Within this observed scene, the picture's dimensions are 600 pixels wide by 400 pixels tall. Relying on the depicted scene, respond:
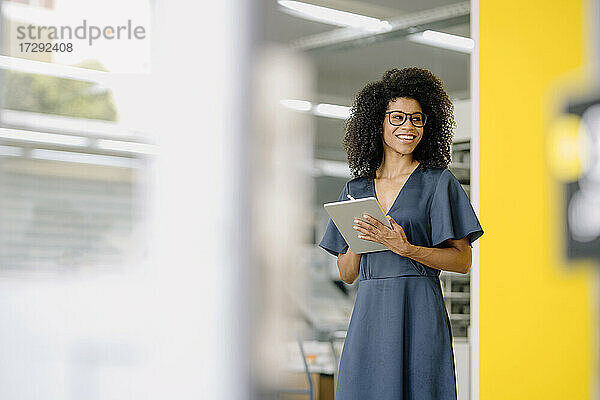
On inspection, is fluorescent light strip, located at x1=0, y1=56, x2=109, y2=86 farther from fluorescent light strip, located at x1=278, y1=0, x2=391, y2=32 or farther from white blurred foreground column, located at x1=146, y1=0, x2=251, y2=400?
fluorescent light strip, located at x1=278, y1=0, x2=391, y2=32

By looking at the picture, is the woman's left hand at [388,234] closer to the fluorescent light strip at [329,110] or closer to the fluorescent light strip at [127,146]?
the fluorescent light strip at [127,146]

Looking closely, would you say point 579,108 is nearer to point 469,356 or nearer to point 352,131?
point 352,131

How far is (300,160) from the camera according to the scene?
47.1 inches

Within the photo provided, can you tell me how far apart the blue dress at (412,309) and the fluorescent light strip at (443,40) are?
2809mm

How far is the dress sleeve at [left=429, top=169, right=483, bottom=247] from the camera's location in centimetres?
181

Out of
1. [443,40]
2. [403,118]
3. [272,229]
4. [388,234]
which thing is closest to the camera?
[272,229]

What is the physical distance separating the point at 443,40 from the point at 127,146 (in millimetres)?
3456

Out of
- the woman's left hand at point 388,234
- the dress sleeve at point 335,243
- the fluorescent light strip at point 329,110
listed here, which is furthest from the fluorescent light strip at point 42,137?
the fluorescent light strip at point 329,110

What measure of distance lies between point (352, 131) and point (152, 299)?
33.7 inches

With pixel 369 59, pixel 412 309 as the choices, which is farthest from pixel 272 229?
pixel 369 59

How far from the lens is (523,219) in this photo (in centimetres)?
283

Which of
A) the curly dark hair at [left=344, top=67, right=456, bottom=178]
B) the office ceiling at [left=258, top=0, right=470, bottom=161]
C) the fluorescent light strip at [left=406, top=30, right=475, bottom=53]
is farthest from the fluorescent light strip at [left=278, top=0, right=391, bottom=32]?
the curly dark hair at [left=344, top=67, right=456, bottom=178]

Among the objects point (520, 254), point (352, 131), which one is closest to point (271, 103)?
point (352, 131)

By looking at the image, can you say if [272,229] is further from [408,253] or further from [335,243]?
[335,243]
